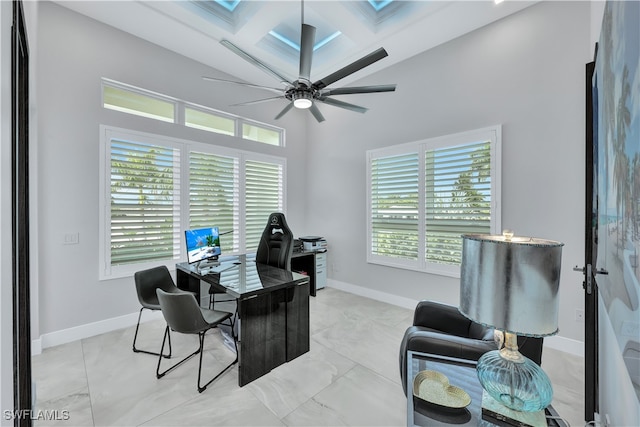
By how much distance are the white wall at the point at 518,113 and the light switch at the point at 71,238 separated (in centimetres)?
359

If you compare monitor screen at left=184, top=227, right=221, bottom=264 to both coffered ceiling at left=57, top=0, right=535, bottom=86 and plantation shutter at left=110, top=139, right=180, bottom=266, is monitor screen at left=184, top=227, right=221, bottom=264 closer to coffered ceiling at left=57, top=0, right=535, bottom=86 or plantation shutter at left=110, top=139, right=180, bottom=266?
plantation shutter at left=110, top=139, right=180, bottom=266

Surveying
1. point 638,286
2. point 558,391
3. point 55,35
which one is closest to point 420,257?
point 558,391

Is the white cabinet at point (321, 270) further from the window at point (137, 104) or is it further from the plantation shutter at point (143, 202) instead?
the window at point (137, 104)

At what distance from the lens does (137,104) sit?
3287mm

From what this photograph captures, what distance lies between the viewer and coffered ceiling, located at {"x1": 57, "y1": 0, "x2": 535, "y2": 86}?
278 centimetres

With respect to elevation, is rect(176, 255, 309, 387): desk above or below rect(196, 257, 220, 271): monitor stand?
below

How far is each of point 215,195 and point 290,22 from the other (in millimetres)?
2493

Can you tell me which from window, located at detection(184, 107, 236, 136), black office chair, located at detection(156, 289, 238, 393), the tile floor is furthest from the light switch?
window, located at detection(184, 107, 236, 136)

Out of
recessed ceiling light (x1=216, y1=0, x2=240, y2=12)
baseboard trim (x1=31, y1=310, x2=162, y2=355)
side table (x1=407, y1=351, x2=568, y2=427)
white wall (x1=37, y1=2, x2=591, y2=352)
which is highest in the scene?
recessed ceiling light (x1=216, y1=0, x2=240, y2=12)

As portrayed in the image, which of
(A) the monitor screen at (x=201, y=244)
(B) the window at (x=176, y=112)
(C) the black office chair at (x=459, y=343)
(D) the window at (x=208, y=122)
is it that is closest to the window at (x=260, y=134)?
(B) the window at (x=176, y=112)

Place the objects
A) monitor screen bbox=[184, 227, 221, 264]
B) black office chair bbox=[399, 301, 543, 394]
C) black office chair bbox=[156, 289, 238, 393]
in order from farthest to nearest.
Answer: monitor screen bbox=[184, 227, 221, 264], black office chair bbox=[156, 289, 238, 393], black office chair bbox=[399, 301, 543, 394]

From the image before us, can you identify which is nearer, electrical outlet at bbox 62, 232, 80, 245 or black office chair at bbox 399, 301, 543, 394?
black office chair at bbox 399, 301, 543, 394

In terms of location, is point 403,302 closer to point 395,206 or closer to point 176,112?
point 395,206

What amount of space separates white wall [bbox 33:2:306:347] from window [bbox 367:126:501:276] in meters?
3.22
